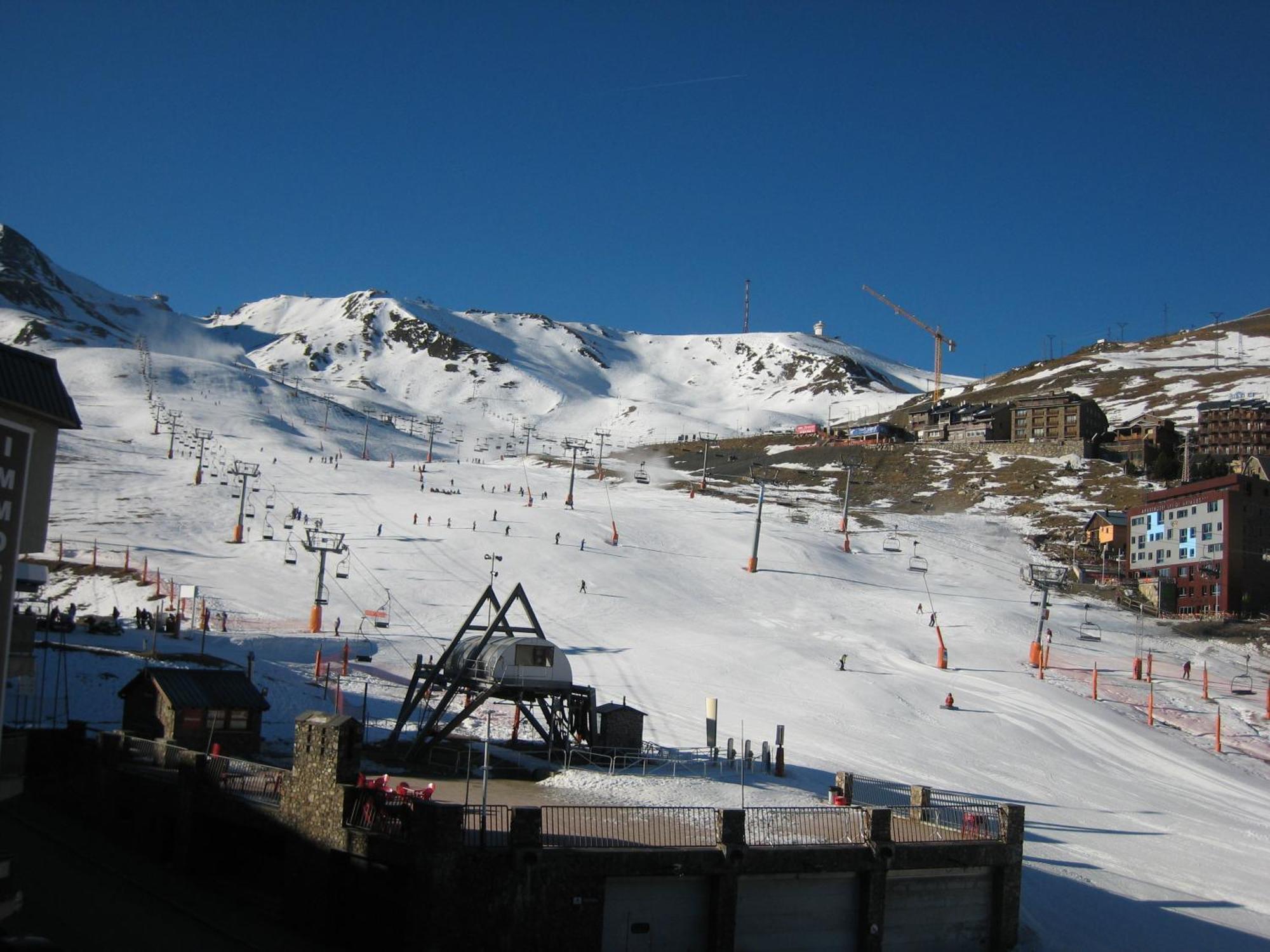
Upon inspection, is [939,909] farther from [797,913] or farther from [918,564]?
[918,564]

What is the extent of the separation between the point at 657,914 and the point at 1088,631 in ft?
160

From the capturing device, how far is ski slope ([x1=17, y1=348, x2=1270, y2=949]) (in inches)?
1059

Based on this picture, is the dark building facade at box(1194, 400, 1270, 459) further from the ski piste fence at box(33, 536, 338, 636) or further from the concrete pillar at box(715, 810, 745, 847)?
the concrete pillar at box(715, 810, 745, 847)

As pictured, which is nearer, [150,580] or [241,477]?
[150,580]

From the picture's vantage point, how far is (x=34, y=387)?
1627cm

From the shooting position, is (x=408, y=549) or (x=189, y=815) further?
(x=408, y=549)

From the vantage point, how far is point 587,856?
18047 millimetres

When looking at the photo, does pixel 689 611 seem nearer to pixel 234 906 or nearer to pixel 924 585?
pixel 924 585

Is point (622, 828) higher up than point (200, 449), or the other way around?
point (200, 449)

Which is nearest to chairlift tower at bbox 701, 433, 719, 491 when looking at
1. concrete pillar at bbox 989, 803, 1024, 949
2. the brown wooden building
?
the brown wooden building

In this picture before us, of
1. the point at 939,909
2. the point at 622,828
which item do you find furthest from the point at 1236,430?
the point at 622,828

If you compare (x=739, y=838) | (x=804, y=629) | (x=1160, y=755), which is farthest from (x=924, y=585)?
(x=739, y=838)

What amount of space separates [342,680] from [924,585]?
42.0 metres

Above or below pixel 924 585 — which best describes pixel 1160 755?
below
